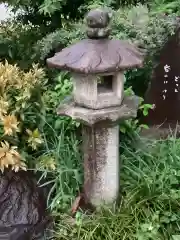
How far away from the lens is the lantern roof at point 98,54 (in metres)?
2.41

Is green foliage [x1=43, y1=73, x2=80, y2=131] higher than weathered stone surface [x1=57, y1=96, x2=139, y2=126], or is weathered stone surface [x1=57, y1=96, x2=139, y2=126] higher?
weathered stone surface [x1=57, y1=96, x2=139, y2=126]

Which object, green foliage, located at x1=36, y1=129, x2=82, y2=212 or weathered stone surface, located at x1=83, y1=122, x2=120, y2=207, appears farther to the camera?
green foliage, located at x1=36, y1=129, x2=82, y2=212

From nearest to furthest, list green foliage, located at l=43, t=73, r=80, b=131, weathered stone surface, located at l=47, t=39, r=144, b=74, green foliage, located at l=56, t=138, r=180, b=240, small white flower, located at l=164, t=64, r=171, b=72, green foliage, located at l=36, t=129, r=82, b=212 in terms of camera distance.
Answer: weathered stone surface, located at l=47, t=39, r=144, b=74 < green foliage, located at l=56, t=138, r=180, b=240 < green foliage, located at l=36, t=129, r=82, b=212 < green foliage, located at l=43, t=73, r=80, b=131 < small white flower, located at l=164, t=64, r=171, b=72

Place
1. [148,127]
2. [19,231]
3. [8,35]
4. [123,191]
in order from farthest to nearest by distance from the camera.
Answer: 1. [8,35]
2. [148,127]
3. [123,191]
4. [19,231]

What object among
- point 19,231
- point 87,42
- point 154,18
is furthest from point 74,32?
point 19,231

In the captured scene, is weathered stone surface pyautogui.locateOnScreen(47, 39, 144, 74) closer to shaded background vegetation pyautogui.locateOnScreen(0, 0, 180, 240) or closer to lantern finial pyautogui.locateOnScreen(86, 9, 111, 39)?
lantern finial pyautogui.locateOnScreen(86, 9, 111, 39)

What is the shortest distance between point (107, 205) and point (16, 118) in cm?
89

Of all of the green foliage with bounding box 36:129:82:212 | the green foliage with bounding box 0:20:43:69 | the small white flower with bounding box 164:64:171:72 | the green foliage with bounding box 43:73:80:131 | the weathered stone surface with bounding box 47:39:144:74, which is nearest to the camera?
the weathered stone surface with bounding box 47:39:144:74

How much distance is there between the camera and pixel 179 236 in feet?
8.84

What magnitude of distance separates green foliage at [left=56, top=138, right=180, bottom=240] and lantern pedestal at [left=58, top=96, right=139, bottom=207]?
0.13 m

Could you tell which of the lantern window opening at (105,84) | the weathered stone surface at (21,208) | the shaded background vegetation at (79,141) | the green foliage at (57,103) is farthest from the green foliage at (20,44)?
the lantern window opening at (105,84)

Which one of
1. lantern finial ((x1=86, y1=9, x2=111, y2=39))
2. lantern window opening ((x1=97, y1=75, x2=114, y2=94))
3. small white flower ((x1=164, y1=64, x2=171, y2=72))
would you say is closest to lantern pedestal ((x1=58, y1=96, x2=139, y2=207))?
lantern window opening ((x1=97, y1=75, x2=114, y2=94))

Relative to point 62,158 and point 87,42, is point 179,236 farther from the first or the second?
point 87,42

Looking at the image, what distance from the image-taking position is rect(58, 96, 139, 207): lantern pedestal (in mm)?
2605
